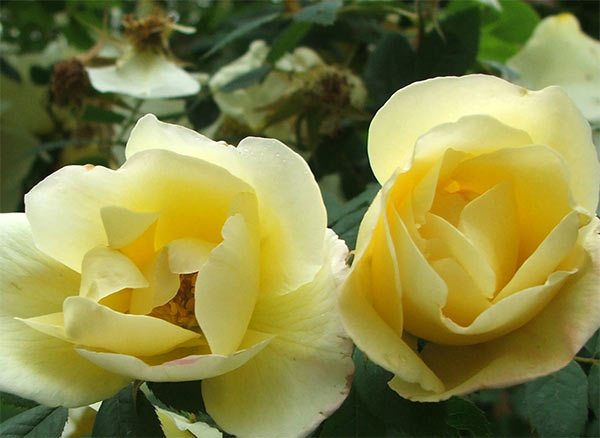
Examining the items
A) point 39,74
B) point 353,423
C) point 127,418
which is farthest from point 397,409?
point 39,74

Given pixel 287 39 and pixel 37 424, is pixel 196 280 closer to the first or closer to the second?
pixel 37 424

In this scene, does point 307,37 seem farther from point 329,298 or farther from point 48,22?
point 329,298

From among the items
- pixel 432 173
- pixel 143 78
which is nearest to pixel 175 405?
pixel 432 173

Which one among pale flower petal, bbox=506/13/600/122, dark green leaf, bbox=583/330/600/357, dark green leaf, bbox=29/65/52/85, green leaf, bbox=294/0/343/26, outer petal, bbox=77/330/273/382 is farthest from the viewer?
dark green leaf, bbox=29/65/52/85

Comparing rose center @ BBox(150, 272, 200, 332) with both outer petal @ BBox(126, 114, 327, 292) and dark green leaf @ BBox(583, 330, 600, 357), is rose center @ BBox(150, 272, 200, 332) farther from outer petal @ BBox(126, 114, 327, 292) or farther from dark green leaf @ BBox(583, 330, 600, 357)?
dark green leaf @ BBox(583, 330, 600, 357)

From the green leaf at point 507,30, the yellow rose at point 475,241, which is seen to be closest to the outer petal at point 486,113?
the yellow rose at point 475,241

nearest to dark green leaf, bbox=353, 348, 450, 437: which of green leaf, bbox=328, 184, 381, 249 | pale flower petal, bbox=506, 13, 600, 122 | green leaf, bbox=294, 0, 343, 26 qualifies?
green leaf, bbox=328, 184, 381, 249

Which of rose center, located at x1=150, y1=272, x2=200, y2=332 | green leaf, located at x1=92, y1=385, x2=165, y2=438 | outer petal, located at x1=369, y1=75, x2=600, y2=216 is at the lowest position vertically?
green leaf, located at x1=92, y1=385, x2=165, y2=438

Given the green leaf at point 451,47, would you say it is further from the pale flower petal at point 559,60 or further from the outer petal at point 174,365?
the outer petal at point 174,365
